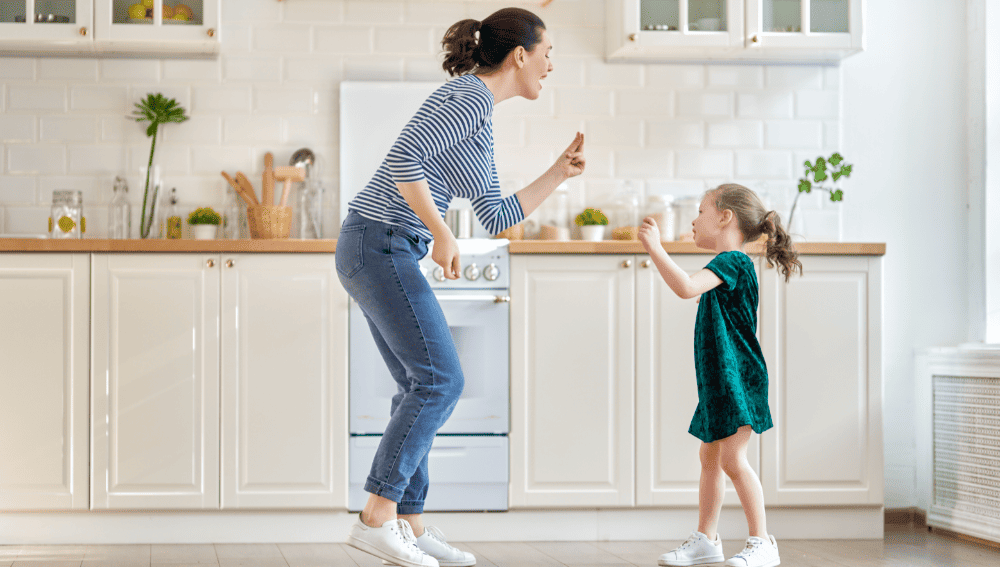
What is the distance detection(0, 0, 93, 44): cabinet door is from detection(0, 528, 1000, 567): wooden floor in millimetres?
1662

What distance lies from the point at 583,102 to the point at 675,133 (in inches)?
14.6

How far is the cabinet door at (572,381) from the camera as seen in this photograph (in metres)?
2.73

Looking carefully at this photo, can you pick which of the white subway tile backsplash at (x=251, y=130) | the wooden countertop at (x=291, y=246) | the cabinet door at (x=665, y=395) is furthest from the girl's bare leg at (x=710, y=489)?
the white subway tile backsplash at (x=251, y=130)

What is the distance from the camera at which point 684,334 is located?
2783 mm

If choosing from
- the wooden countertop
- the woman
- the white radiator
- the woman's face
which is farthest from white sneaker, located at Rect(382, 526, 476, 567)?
the white radiator

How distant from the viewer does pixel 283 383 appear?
8.80 feet

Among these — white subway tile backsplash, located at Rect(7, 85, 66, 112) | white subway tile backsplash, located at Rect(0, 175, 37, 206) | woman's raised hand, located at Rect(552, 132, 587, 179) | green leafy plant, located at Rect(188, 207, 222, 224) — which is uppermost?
white subway tile backsplash, located at Rect(7, 85, 66, 112)

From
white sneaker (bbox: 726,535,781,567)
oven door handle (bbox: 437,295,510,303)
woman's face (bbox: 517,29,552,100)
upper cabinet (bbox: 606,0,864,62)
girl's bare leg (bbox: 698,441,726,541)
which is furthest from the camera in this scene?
upper cabinet (bbox: 606,0,864,62)

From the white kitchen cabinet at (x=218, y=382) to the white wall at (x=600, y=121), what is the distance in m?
0.60

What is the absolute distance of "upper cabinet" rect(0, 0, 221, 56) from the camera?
2949 millimetres

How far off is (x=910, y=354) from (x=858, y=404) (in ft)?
2.09

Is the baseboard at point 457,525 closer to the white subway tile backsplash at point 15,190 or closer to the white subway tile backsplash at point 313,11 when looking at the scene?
the white subway tile backsplash at point 15,190

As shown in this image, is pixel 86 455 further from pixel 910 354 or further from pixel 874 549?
pixel 910 354

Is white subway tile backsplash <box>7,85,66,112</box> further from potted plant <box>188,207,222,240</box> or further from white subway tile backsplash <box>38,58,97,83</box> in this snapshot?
potted plant <box>188,207,222,240</box>
